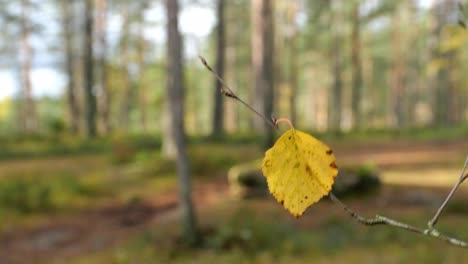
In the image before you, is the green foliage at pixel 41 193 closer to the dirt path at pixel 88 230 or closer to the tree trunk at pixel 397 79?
the dirt path at pixel 88 230

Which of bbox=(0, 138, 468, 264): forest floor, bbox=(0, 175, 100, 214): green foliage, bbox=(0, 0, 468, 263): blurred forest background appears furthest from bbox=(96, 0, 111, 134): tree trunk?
bbox=(0, 175, 100, 214): green foliage

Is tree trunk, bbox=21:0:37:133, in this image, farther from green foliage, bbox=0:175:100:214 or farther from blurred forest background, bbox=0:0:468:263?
green foliage, bbox=0:175:100:214

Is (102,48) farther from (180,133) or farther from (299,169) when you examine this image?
(299,169)

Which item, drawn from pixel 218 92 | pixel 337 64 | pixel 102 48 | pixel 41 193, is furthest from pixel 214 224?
pixel 337 64

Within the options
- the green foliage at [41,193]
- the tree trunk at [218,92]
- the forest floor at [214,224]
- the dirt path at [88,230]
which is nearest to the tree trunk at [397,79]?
the tree trunk at [218,92]

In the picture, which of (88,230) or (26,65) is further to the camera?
(26,65)
